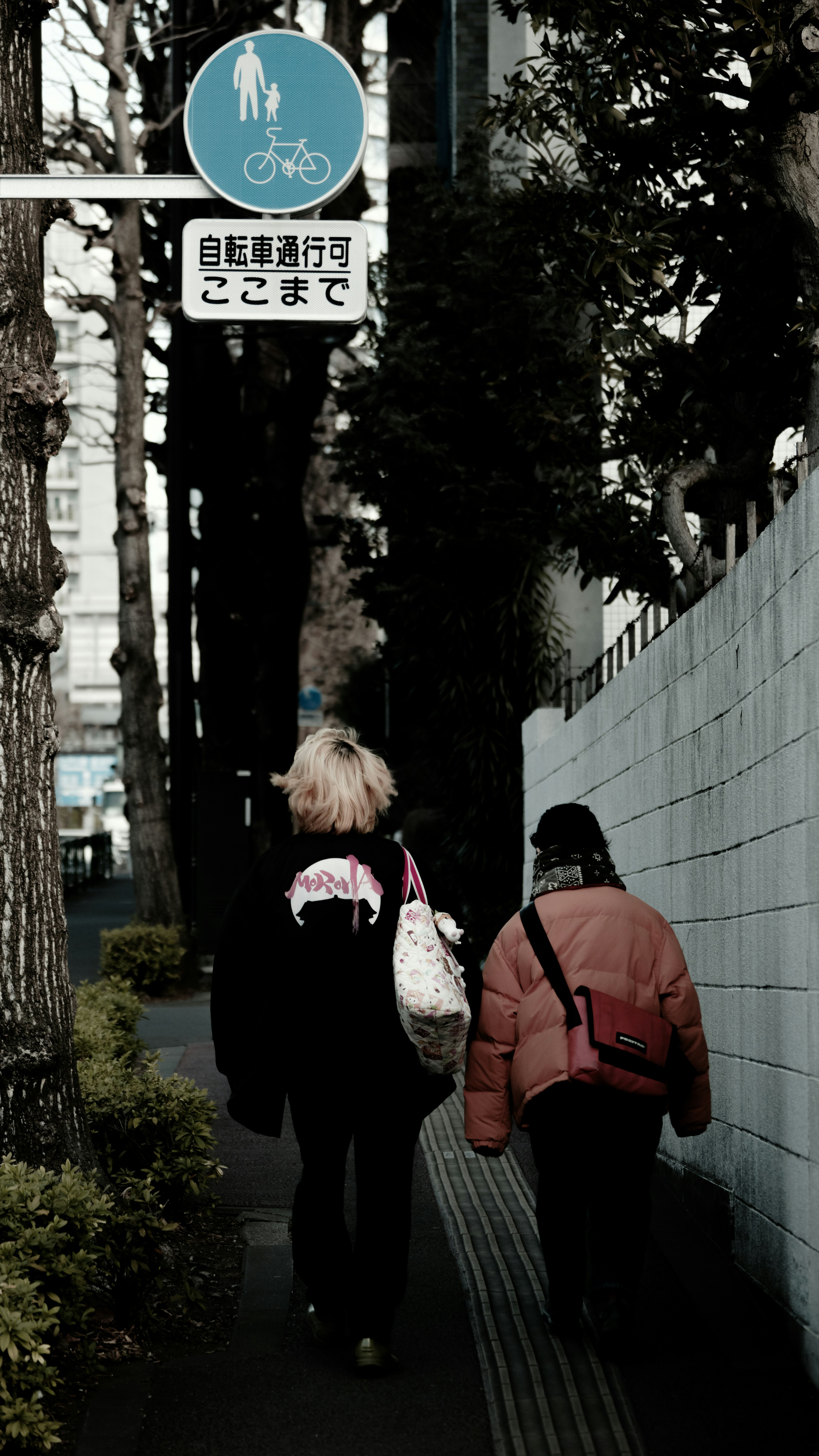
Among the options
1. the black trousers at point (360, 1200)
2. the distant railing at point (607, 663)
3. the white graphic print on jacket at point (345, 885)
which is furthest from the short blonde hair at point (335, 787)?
the distant railing at point (607, 663)

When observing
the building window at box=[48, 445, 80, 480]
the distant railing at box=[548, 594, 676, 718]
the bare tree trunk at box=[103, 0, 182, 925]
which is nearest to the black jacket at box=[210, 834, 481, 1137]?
the distant railing at box=[548, 594, 676, 718]

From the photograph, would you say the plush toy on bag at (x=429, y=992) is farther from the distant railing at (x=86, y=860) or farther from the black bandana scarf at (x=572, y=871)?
the distant railing at (x=86, y=860)

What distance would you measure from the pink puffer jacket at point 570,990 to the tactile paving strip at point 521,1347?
0.61 meters

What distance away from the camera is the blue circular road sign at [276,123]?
5031 millimetres

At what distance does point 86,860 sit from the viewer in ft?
113

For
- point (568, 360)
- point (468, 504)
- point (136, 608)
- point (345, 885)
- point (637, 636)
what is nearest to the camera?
point (345, 885)

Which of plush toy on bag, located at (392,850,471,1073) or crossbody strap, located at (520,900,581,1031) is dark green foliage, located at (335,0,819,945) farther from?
plush toy on bag, located at (392,850,471,1073)

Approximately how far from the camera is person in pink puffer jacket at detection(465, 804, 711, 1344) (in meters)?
4.34

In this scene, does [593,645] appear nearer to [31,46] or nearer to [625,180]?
[625,180]

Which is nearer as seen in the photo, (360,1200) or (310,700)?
(360,1200)

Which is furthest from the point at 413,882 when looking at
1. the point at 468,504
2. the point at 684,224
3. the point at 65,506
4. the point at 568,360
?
the point at 65,506

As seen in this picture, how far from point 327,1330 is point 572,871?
153 cm

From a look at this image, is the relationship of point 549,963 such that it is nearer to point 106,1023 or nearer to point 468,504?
point 106,1023

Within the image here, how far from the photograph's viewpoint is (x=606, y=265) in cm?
752
